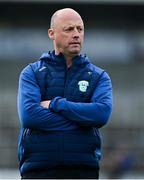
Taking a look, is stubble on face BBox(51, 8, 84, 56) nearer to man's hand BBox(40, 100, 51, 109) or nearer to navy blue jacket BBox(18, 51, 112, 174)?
navy blue jacket BBox(18, 51, 112, 174)

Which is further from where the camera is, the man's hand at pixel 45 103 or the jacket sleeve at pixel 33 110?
the man's hand at pixel 45 103

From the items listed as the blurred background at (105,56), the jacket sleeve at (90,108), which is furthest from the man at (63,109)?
the blurred background at (105,56)

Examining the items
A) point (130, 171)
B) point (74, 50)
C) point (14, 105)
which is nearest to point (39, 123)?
point (74, 50)

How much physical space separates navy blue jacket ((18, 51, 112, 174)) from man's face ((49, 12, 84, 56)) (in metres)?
0.06

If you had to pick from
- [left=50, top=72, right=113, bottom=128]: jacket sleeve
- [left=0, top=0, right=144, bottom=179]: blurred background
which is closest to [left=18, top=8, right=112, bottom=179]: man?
[left=50, top=72, right=113, bottom=128]: jacket sleeve

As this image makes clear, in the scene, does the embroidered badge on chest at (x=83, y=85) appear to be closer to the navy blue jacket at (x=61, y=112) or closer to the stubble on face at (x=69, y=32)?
the navy blue jacket at (x=61, y=112)

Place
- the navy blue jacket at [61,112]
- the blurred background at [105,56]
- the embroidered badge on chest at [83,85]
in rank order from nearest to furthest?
the navy blue jacket at [61,112]
the embroidered badge on chest at [83,85]
the blurred background at [105,56]

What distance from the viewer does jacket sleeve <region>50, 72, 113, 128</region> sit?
16.0 feet

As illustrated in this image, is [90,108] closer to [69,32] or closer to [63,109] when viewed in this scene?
[63,109]

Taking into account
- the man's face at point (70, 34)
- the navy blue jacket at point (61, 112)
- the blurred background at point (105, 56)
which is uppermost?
the man's face at point (70, 34)

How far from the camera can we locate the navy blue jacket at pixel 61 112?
15.7ft

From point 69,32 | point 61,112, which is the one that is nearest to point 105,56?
point 69,32

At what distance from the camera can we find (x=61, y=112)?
4902mm

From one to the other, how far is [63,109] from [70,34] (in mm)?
466
